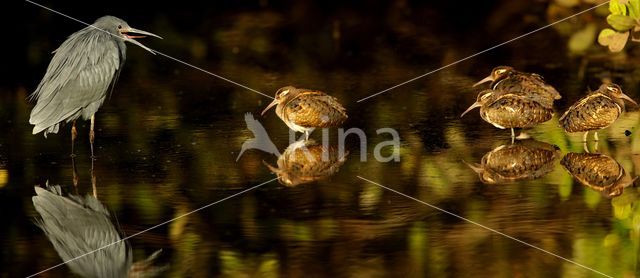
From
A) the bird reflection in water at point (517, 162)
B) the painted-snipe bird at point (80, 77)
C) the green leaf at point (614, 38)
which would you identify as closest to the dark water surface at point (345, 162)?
the bird reflection in water at point (517, 162)

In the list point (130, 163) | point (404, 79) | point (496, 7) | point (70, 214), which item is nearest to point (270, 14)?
point (496, 7)

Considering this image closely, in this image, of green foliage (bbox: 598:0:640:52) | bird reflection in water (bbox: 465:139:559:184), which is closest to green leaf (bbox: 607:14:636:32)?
green foliage (bbox: 598:0:640:52)

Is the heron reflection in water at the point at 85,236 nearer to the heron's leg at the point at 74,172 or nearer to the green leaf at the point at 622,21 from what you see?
the heron's leg at the point at 74,172

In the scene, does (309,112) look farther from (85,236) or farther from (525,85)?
(85,236)

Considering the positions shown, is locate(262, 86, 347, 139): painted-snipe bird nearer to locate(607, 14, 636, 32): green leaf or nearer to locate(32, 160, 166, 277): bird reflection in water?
locate(32, 160, 166, 277): bird reflection in water

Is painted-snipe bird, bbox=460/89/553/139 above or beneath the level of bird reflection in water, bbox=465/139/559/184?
above

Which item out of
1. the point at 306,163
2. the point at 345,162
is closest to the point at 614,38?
the point at 345,162
